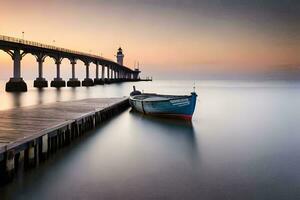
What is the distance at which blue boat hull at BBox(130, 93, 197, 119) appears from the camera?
25.0m

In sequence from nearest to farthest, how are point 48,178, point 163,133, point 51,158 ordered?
point 48,178 → point 51,158 → point 163,133

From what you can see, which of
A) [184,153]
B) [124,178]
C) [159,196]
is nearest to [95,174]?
[124,178]

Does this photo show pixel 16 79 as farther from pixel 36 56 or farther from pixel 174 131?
pixel 174 131

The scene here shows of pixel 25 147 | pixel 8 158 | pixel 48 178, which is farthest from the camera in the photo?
pixel 48 178

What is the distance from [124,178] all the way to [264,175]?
5.36 metres

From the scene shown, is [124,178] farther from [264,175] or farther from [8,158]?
[264,175]

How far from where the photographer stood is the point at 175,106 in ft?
85.8

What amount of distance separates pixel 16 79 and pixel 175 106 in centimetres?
4926

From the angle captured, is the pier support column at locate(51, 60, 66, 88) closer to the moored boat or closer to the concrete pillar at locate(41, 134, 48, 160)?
the moored boat

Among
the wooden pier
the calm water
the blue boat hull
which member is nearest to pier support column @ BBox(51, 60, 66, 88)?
the blue boat hull

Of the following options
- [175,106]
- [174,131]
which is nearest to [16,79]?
[175,106]

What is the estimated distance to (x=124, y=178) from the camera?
10.9 m

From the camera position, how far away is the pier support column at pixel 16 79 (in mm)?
62125

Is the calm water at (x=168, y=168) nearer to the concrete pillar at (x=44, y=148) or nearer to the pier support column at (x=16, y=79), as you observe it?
the concrete pillar at (x=44, y=148)
